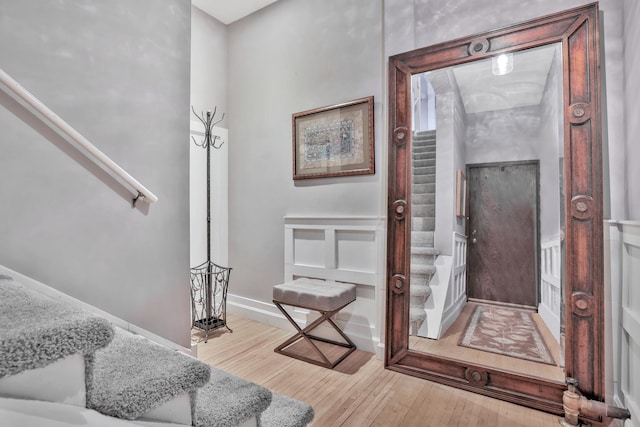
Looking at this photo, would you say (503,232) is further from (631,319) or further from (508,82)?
(508,82)

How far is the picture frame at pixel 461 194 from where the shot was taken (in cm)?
203

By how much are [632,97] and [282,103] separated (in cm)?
246

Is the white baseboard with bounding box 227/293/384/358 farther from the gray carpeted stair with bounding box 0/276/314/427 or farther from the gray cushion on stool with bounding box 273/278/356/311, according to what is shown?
the gray carpeted stair with bounding box 0/276/314/427

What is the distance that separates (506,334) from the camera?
1926 mm

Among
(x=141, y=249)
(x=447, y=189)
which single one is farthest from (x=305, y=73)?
(x=141, y=249)

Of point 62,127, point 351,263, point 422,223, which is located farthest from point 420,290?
point 62,127

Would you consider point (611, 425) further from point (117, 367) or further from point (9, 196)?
point (9, 196)

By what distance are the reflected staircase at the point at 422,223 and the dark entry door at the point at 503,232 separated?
9.6 inches

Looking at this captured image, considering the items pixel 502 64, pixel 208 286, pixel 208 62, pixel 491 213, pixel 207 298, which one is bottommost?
pixel 207 298

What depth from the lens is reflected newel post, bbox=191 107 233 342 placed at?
2909 millimetres

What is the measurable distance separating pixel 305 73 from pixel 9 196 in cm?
230

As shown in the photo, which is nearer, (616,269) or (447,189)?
(616,269)

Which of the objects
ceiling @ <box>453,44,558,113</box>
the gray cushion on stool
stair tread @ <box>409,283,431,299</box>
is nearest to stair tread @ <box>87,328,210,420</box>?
the gray cushion on stool

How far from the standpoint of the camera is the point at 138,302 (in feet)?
5.62
